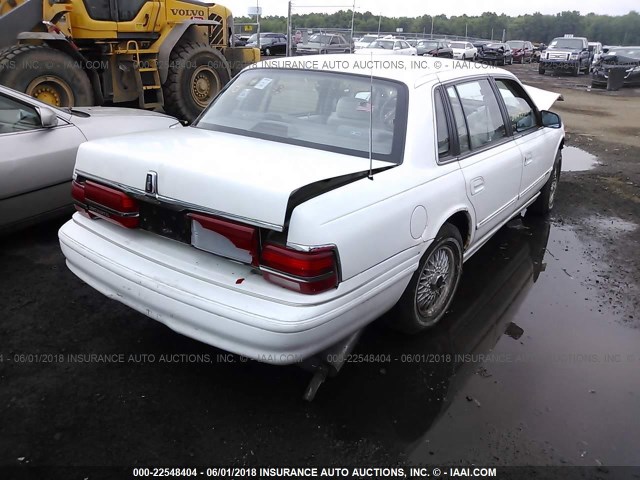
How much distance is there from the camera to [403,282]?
2.78 meters

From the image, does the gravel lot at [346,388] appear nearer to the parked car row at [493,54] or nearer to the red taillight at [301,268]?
the red taillight at [301,268]

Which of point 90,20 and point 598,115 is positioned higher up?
point 90,20

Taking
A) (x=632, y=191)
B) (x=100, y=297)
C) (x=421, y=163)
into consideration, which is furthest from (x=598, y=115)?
(x=100, y=297)

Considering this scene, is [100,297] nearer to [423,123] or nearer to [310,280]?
[310,280]

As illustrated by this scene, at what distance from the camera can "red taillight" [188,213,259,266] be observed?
2309 mm

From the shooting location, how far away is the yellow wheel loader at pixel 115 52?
7.57m

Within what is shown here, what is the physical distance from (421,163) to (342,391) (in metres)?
1.30

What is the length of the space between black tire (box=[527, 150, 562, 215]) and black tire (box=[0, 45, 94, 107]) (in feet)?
21.2

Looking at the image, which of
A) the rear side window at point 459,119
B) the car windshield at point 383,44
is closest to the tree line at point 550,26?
the car windshield at point 383,44

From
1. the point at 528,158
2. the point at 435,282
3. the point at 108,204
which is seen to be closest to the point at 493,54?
the point at 528,158

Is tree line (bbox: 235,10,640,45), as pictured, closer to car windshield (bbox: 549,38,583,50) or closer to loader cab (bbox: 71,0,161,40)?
car windshield (bbox: 549,38,583,50)

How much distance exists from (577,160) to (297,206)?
7.47 m

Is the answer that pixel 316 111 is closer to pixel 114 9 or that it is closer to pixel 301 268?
pixel 301 268

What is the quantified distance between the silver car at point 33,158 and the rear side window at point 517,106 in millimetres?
3555
